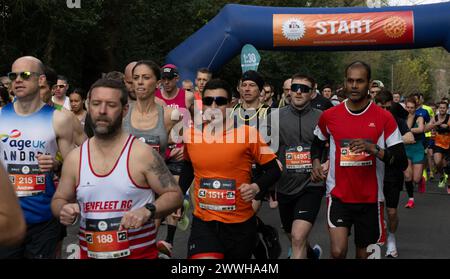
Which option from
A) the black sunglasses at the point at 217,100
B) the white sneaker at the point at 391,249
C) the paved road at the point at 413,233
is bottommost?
the paved road at the point at 413,233

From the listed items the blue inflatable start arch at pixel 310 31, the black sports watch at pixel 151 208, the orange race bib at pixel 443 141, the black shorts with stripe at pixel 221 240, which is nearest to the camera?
the black sports watch at pixel 151 208

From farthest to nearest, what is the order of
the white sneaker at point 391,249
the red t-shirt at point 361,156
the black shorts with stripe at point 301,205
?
the white sneaker at point 391,249 < the black shorts with stripe at point 301,205 < the red t-shirt at point 361,156

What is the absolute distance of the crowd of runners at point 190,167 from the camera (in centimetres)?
374

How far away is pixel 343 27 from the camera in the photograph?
16.9m

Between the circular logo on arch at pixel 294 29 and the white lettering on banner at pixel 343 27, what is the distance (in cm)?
40

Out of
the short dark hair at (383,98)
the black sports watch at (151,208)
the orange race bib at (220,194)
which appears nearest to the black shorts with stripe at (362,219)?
the orange race bib at (220,194)

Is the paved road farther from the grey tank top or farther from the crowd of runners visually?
the grey tank top

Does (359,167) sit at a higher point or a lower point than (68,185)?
lower

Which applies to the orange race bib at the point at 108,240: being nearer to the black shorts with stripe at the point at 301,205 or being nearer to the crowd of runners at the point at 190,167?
the crowd of runners at the point at 190,167

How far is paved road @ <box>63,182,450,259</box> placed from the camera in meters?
7.81

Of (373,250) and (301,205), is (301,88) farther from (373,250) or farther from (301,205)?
(373,250)

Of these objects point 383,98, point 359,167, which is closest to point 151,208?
point 359,167

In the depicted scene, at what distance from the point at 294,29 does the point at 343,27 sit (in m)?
1.20
